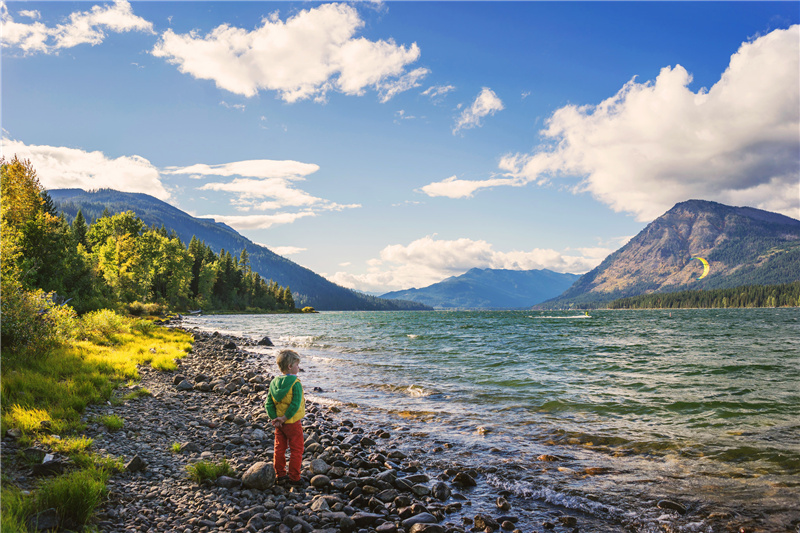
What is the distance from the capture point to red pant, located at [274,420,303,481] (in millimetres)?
7965

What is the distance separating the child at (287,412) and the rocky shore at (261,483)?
343mm

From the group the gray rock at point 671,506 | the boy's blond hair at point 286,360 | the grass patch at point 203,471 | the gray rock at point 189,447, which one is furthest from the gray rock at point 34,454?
the gray rock at point 671,506

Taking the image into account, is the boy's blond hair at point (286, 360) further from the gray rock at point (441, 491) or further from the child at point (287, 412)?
the gray rock at point (441, 491)

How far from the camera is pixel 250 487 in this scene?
7.59m

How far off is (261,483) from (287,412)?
56.9 inches

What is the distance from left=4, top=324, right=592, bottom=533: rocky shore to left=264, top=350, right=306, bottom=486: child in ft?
1.13

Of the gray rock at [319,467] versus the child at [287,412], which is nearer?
the child at [287,412]

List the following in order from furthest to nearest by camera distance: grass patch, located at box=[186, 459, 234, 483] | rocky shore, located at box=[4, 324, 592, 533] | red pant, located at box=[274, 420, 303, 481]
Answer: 1. red pant, located at box=[274, 420, 303, 481]
2. grass patch, located at box=[186, 459, 234, 483]
3. rocky shore, located at box=[4, 324, 592, 533]

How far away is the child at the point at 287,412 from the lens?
7818 mm

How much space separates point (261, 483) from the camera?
762cm

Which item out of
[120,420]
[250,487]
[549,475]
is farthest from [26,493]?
[549,475]

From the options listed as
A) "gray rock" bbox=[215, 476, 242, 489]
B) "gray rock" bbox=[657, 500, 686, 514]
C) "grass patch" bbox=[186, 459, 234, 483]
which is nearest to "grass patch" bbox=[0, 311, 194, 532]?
"grass patch" bbox=[186, 459, 234, 483]

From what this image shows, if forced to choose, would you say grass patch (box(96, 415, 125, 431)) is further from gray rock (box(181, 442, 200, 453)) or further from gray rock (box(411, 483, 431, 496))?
gray rock (box(411, 483, 431, 496))

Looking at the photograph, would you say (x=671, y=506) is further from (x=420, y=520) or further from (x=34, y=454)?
(x=34, y=454)
